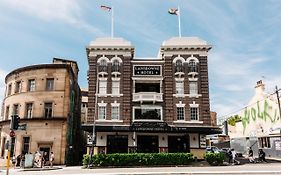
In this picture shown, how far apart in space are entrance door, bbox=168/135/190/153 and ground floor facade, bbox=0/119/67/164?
44.6ft

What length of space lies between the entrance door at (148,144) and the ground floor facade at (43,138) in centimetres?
963

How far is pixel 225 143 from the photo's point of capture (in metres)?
59.5

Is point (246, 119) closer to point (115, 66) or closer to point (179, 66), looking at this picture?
point (179, 66)

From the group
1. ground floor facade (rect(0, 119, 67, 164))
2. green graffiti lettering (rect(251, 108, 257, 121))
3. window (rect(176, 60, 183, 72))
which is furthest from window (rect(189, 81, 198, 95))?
ground floor facade (rect(0, 119, 67, 164))

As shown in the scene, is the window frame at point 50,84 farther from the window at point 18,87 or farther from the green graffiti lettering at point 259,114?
the green graffiti lettering at point 259,114

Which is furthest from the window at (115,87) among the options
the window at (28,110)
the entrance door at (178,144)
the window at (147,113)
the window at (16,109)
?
the window at (16,109)

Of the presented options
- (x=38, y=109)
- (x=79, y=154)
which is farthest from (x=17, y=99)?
(x=79, y=154)

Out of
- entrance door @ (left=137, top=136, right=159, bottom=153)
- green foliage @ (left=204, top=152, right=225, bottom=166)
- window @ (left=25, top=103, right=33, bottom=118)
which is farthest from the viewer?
entrance door @ (left=137, top=136, right=159, bottom=153)

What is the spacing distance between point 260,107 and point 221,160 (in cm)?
1776

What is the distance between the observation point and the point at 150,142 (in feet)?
117

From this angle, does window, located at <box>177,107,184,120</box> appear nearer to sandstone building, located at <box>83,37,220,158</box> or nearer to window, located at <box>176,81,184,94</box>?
sandstone building, located at <box>83,37,220,158</box>

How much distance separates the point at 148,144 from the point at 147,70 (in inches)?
398

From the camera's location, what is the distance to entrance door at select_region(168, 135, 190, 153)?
3534cm

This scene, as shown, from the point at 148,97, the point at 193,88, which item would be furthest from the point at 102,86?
the point at 193,88
